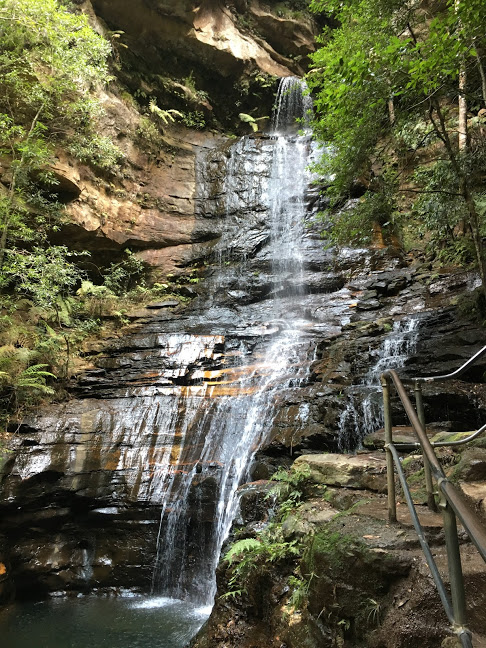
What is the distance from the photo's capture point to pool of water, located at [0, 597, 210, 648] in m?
5.37

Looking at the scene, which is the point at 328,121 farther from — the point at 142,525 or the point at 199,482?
the point at 142,525

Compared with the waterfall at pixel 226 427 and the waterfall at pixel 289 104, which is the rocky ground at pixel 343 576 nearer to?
the waterfall at pixel 226 427

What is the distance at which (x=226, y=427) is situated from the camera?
8.02m

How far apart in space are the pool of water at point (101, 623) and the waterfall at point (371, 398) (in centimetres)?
344

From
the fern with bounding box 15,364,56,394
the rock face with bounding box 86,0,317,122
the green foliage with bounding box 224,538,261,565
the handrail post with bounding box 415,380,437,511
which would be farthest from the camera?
the rock face with bounding box 86,0,317,122

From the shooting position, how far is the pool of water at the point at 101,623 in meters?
5.37

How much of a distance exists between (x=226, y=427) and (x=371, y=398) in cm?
292

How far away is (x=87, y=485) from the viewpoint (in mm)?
7469

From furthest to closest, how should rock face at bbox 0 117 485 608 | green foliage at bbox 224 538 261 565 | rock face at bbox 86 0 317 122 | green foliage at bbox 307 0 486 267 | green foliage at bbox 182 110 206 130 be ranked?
green foliage at bbox 182 110 206 130 → rock face at bbox 86 0 317 122 → rock face at bbox 0 117 485 608 → green foliage at bbox 307 0 486 267 → green foliage at bbox 224 538 261 565

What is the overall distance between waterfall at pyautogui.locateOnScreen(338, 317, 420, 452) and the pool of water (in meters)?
3.44

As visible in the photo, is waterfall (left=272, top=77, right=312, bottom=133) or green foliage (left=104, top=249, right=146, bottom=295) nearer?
green foliage (left=104, top=249, right=146, bottom=295)

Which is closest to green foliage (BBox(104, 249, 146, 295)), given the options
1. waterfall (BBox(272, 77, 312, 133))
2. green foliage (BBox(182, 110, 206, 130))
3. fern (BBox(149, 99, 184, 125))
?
fern (BBox(149, 99, 184, 125))

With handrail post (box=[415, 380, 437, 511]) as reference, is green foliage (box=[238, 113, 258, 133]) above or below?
above

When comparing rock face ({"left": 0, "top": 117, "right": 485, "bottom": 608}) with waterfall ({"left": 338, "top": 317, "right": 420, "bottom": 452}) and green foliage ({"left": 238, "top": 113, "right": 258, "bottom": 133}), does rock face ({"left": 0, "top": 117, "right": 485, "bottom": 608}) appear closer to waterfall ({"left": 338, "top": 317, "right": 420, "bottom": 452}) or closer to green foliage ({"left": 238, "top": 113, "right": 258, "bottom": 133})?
waterfall ({"left": 338, "top": 317, "right": 420, "bottom": 452})
